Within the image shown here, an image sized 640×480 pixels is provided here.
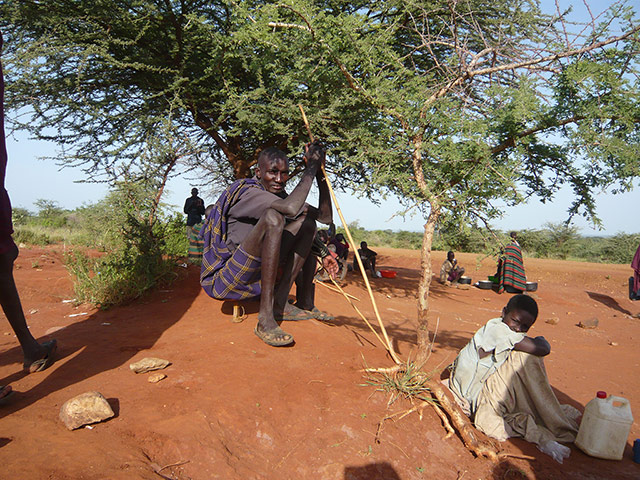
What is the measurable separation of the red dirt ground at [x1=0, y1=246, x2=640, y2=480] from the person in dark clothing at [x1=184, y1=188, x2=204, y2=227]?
207 inches

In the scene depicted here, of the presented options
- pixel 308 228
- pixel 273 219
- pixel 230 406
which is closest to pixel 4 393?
pixel 230 406

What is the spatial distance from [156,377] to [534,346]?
2.57 metres

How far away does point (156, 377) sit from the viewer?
272cm

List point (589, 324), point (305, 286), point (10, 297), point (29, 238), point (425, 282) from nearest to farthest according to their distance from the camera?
point (10, 297) → point (425, 282) → point (305, 286) → point (589, 324) → point (29, 238)

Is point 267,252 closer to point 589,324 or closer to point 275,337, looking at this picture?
point 275,337

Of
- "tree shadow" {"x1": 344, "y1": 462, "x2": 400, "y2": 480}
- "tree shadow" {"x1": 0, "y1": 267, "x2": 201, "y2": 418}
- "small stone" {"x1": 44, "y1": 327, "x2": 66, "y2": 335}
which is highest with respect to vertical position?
"tree shadow" {"x1": 0, "y1": 267, "x2": 201, "y2": 418}

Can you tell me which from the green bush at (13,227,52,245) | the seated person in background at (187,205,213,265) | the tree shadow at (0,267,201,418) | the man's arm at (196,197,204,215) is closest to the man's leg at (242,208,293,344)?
the tree shadow at (0,267,201,418)

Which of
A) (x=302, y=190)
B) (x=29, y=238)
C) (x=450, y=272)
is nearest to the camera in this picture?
(x=302, y=190)

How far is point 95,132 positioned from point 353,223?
25.3 meters

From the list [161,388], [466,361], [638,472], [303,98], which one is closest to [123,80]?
[303,98]

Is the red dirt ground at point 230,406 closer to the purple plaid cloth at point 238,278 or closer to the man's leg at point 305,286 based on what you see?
the man's leg at point 305,286

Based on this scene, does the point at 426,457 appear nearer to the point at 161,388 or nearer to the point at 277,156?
the point at 161,388

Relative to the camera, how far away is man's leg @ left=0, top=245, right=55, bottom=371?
2.60m

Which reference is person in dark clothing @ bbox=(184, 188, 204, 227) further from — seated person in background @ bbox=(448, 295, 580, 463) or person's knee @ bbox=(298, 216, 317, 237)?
seated person in background @ bbox=(448, 295, 580, 463)
